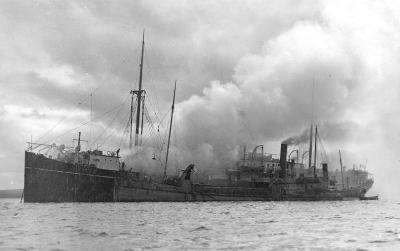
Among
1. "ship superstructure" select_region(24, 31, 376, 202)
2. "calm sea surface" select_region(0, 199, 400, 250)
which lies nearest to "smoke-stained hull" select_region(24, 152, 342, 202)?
"ship superstructure" select_region(24, 31, 376, 202)

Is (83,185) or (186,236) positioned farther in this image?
(83,185)

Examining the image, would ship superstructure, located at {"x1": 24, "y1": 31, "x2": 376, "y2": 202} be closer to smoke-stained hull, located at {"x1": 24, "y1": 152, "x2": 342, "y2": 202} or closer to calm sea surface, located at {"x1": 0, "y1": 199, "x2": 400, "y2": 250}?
smoke-stained hull, located at {"x1": 24, "y1": 152, "x2": 342, "y2": 202}

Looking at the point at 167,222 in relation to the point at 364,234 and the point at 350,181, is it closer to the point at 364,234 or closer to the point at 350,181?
the point at 364,234

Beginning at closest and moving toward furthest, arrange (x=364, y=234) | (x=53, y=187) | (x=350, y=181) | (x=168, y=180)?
(x=364, y=234), (x=53, y=187), (x=168, y=180), (x=350, y=181)

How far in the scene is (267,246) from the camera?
80.1 ft

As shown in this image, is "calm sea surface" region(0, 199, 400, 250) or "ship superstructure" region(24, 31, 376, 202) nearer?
"calm sea surface" region(0, 199, 400, 250)

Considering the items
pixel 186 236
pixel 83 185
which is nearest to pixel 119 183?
pixel 83 185

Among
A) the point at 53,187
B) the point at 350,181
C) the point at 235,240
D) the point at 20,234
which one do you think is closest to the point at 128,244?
the point at 235,240

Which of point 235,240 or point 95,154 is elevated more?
point 95,154

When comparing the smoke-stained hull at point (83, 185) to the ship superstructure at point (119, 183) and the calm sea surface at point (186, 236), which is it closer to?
the ship superstructure at point (119, 183)

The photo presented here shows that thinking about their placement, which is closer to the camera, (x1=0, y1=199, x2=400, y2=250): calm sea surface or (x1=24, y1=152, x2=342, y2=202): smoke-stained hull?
(x1=0, y1=199, x2=400, y2=250): calm sea surface

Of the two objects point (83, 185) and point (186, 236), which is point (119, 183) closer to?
point (83, 185)

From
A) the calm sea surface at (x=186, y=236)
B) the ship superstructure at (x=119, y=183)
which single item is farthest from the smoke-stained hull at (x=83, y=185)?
the calm sea surface at (x=186, y=236)

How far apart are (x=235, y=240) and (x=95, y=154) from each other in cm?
4652
